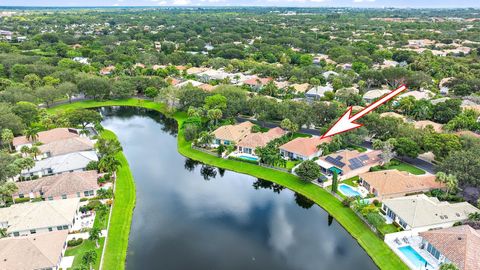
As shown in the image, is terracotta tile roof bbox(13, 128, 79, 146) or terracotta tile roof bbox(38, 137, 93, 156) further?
terracotta tile roof bbox(13, 128, 79, 146)

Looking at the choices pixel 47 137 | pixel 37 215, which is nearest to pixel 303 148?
pixel 37 215

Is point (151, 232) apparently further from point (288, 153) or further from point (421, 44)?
point (421, 44)

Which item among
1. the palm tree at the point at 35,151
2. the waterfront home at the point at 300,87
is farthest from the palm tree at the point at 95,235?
the waterfront home at the point at 300,87

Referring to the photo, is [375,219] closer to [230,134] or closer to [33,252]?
Result: [230,134]

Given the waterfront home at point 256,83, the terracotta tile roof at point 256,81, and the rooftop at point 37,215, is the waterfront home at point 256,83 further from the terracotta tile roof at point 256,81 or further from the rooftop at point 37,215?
the rooftop at point 37,215

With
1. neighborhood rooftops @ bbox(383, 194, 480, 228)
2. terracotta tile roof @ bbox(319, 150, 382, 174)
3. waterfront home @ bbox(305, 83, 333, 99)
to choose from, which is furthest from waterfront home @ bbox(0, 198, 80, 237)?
waterfront home @ bbox(305, 83, 333, 99)

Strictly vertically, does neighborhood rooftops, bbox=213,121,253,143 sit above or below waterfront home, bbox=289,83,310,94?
below

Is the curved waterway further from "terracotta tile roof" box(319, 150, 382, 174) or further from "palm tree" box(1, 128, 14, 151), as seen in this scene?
"palm tree" box(1, 128, 14, 151)

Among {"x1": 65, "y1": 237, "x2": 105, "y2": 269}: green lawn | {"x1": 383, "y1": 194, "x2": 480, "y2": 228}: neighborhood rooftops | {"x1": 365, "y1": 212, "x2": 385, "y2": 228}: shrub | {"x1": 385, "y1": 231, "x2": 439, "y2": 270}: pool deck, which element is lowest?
{"x1": 385, "y1": 231, "x2": 439, "y2": 270}: pool deck
